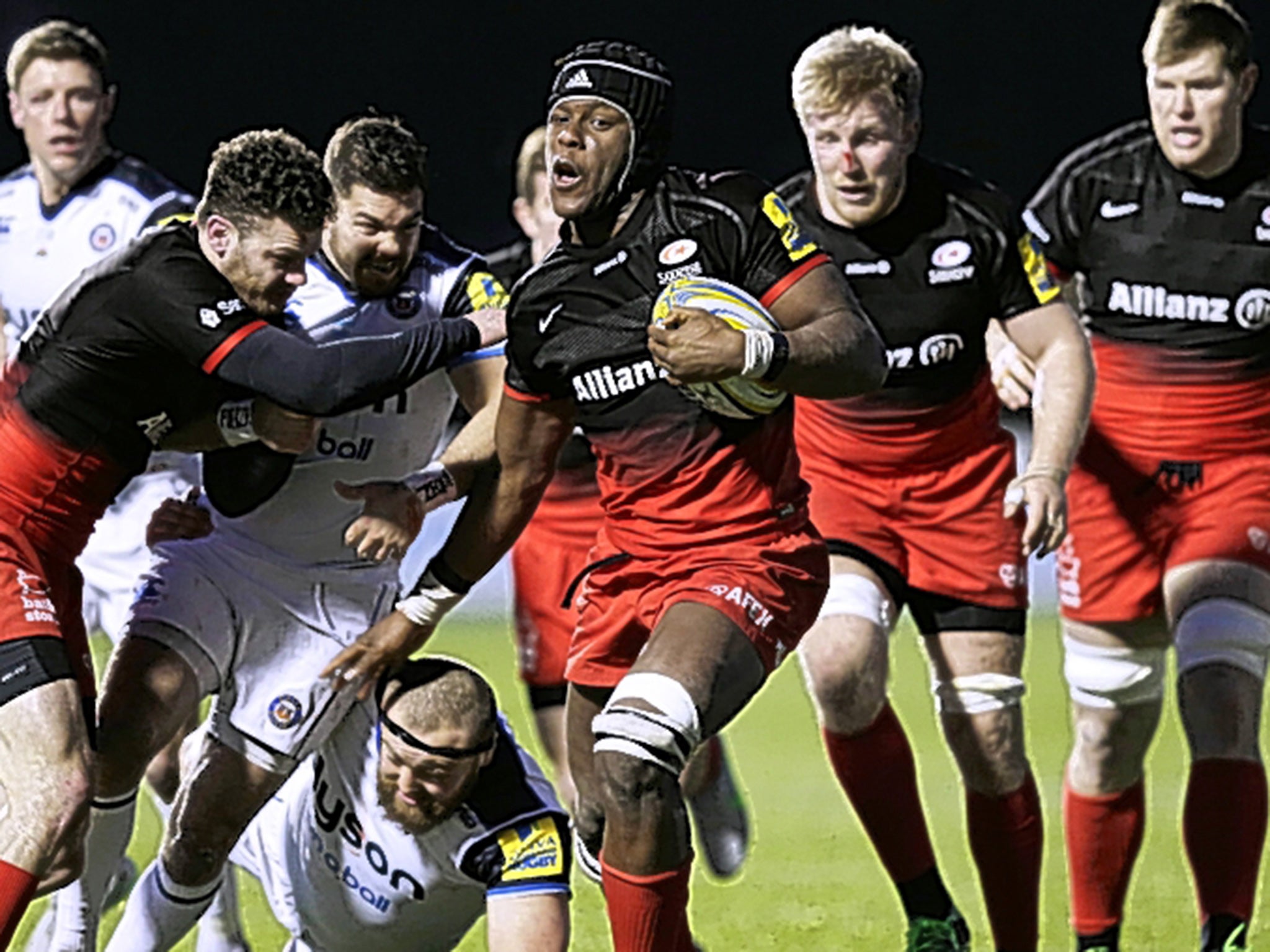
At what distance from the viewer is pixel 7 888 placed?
452cm

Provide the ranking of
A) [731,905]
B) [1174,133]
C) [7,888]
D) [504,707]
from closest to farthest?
[7,888] < [1174,133] < [731,905] < [504,707]

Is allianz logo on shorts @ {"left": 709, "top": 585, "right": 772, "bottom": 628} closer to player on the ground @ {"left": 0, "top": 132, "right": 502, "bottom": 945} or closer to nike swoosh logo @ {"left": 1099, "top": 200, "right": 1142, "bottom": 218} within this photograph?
player on the ground @ {"left": 0, "top": 132, "right": 502, "bottom": 945}

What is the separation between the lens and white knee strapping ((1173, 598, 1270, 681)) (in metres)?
5.44

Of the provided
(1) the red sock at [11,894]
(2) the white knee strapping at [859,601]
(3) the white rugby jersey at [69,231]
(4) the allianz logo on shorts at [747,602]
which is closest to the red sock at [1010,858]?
(2) the white knee strapping at [859,601]

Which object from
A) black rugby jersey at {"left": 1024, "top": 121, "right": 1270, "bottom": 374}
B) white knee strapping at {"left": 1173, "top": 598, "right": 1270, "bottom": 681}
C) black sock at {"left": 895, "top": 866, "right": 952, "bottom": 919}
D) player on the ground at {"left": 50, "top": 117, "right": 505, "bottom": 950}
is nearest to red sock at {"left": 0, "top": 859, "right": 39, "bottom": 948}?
player on the ground at {"left": 50, "top": 117, "right": 505, "bottom": 950}

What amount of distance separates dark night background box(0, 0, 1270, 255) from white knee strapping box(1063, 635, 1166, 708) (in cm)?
713

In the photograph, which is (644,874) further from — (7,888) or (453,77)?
(453,77)

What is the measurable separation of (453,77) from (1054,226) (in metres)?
7.31

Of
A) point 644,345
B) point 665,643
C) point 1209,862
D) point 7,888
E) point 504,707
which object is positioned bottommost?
point 504,707

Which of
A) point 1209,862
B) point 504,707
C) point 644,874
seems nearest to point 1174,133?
point 1209,862

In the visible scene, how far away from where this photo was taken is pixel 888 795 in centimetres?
550

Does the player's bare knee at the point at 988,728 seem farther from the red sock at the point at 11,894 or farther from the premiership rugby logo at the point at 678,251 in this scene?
the red sock at the point at 11,894

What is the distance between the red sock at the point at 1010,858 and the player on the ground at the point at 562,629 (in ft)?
4.31

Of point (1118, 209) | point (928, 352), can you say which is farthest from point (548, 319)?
point (1118, 209)
